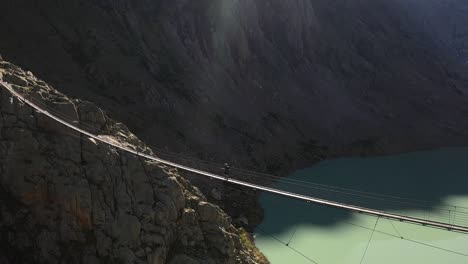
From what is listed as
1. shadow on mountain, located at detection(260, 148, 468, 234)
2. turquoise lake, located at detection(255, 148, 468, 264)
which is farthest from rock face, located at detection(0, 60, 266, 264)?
shadow on mountain, located at detection(260, 148, 468, 234)

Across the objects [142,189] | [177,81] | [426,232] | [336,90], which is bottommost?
[142,189]

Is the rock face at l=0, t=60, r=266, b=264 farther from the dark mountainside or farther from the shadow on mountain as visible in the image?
the dark mountainside

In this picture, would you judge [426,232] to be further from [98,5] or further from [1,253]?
[98,5]

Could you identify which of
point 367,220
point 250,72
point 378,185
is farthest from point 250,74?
point 367,220

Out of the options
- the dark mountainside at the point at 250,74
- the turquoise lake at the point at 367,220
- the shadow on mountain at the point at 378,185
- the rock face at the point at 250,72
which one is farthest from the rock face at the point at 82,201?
the rock face at the point at 250,72

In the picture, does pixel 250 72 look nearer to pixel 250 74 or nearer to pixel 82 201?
pixel 250 74

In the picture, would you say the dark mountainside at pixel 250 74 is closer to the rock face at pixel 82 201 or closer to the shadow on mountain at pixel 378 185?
the shadow on mountain at pixel 378 185

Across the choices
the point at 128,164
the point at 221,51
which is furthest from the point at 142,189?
the point at 221,51

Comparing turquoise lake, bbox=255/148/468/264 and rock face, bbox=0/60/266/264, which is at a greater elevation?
turquoise lake, bbox=255/148/468/264
